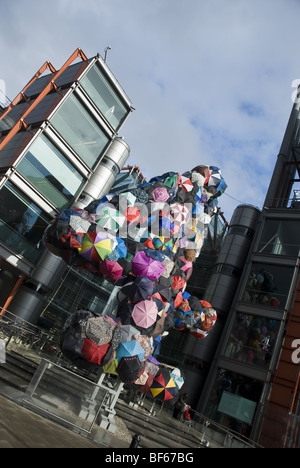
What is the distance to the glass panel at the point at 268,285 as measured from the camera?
2092cm

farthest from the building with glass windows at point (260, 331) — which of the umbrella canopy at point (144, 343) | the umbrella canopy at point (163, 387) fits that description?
the umbrella canopy at point (144, 343)

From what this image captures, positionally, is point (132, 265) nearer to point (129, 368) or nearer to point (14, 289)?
point (129, 368)

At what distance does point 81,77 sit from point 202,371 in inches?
788

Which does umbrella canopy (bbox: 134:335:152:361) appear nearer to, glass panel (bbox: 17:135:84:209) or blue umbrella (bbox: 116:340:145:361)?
blue umbrella (bbox: 116:340:145:361)

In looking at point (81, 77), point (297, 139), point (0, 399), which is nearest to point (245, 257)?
point (297, 139)

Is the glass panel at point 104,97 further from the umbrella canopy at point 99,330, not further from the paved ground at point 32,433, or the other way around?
the paved ground at point 32,433

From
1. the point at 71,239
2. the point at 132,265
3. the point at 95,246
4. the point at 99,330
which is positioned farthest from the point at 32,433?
the point at 132,265

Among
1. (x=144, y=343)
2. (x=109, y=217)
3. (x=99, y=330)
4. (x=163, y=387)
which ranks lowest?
(x=163, y=387)

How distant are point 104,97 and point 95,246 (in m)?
15.9

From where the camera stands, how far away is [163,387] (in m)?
11.1

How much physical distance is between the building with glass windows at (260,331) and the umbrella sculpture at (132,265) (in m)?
7.24

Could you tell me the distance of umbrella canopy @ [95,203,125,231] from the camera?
1113 centimetres

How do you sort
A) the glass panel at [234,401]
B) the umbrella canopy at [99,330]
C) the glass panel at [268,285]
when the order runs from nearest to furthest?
1. the umbrella canopy at [99,330]
2. the glass panel at [234,401]
3. the glass panel at [268,285]
